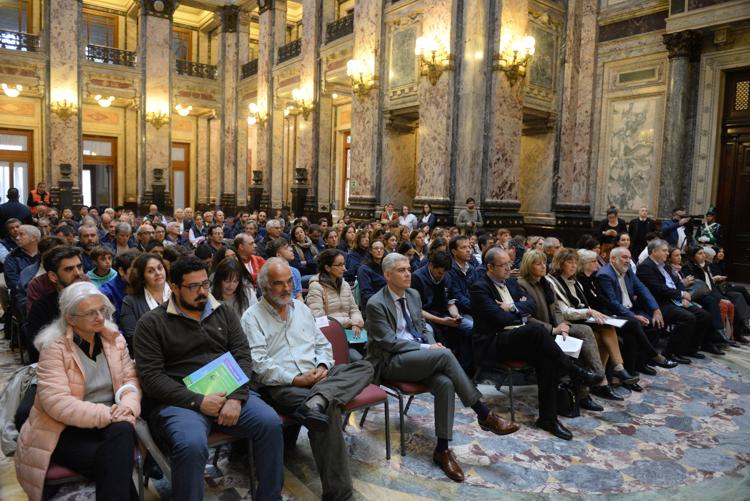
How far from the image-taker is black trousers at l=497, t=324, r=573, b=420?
3.82 metres

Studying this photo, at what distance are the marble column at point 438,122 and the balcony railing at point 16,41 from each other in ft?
43.0

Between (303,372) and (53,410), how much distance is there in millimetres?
1242

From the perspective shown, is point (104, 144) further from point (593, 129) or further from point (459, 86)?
point (593, 129)

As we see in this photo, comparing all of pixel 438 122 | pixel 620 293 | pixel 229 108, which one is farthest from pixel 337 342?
pixel 229 108

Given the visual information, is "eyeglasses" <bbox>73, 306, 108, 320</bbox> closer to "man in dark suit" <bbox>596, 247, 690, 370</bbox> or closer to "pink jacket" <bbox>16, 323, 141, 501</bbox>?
"pink jacket" <bbox>16, 323, 141, 501</bbox>

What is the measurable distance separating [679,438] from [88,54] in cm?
1968

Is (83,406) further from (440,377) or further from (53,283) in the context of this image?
(440,377)

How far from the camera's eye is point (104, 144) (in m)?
19.8

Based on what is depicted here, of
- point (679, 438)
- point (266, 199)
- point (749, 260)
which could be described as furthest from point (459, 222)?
point (266, 199)

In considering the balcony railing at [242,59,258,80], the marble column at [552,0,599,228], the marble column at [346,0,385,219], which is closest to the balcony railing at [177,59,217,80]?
the balcony railing at [242,59,258,80]

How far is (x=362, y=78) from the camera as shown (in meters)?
11.3

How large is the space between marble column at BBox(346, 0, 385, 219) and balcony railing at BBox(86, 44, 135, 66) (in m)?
10.6

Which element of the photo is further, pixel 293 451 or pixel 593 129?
pixel 593 129

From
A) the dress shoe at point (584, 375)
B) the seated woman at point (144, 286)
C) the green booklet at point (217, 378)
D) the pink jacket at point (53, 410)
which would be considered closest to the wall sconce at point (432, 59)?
the dress shoe at point (584, 375)
